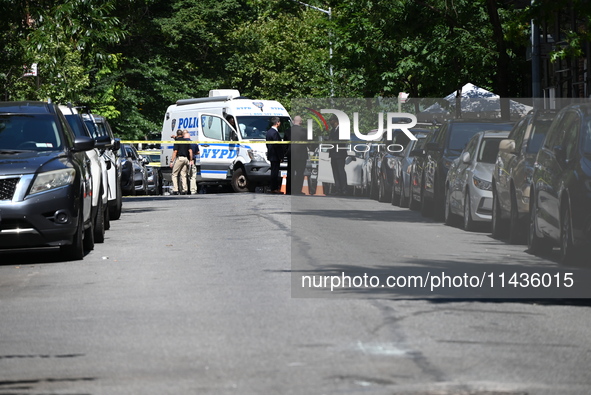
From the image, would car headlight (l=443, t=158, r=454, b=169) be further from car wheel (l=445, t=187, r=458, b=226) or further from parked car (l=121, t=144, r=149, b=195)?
parked car (l=121, t=144, r=149, b=195)

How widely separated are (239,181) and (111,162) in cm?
1570

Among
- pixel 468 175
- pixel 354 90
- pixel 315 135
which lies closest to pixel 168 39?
pixel 354 90

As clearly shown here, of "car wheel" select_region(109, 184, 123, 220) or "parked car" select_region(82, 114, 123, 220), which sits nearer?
"parked car" select_region(82, 114, 123, 220)

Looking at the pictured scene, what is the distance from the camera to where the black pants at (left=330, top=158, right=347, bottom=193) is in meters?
29.8

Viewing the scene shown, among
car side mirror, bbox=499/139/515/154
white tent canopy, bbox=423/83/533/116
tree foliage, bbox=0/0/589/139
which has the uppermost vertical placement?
tree foliage, bbox=0/0/589/139

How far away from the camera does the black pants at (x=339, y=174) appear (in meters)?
29.8

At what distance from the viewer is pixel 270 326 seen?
351 inches

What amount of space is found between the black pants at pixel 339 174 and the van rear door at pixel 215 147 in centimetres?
687

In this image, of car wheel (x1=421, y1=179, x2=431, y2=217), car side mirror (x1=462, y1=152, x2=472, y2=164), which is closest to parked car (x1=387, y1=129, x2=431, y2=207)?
car wheel (x1=421, y1=179, x2=431, y2=217)

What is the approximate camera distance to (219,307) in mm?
9992

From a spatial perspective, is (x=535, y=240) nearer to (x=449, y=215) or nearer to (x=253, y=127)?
(x=449, y=215)

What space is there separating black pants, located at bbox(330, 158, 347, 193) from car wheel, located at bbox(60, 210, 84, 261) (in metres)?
15.4

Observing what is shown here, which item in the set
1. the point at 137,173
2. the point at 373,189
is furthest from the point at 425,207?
the point at 137,173

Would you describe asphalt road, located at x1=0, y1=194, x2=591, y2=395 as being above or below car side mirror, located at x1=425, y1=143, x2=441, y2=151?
below
